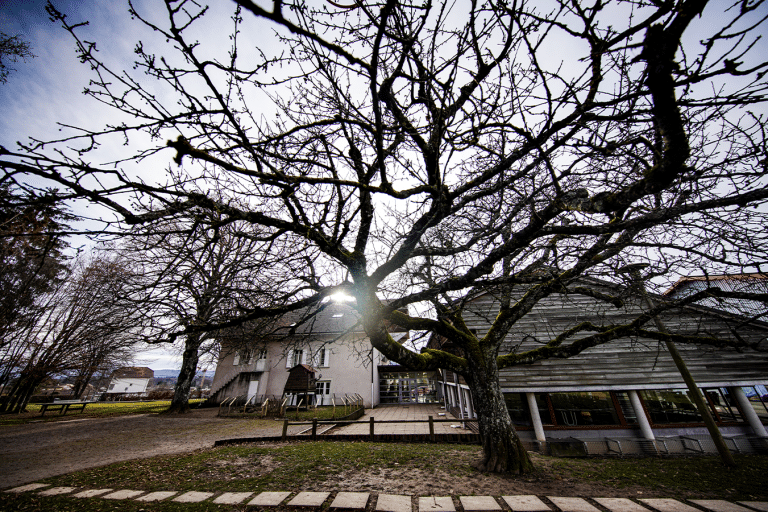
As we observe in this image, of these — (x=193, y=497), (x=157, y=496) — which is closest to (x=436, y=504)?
(x=193, y=497)

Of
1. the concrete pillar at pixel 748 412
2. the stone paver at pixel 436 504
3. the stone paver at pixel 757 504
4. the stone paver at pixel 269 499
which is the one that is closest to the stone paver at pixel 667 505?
the stone paver at pixel 757 504

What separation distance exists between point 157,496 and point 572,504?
21.6 ft

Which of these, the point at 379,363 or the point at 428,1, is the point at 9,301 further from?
the point at 379,363

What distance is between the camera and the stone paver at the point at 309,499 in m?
4.13

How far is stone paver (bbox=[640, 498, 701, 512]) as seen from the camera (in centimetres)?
404

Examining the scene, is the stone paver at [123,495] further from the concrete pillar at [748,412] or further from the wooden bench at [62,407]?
the wooden bench at [62,407]

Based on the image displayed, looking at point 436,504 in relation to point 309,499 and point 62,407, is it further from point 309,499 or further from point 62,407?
point 62,407

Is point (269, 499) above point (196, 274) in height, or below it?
below

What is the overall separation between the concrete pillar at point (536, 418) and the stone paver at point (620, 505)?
5.65m

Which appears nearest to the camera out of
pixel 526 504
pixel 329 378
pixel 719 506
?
pixel 526 504

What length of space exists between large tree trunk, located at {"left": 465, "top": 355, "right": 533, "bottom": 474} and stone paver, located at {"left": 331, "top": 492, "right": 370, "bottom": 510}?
8.86 ft

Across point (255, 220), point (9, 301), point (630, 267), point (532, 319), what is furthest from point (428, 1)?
point (9, 301)

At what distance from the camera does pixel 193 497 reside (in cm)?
445

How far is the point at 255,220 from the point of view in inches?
164
